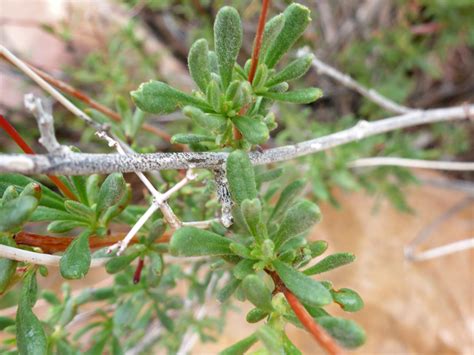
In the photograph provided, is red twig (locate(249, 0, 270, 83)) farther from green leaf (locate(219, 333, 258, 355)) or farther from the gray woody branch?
green leaf (locate(219, 333, 258, 355))

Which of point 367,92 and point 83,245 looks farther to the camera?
point 367,92

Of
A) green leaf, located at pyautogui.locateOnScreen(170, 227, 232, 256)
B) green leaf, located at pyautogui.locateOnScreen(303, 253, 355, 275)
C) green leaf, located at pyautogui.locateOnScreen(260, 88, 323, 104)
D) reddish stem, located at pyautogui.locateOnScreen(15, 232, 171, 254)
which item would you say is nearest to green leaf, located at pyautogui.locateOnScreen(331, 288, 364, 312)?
green leaf, located at pyautogui.locateOnScreen(303, 253, 355, 275)

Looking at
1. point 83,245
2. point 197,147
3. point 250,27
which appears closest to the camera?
point 83,245

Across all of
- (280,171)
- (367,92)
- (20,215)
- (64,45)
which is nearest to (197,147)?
(280,171)

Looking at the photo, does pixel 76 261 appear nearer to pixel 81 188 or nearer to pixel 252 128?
pixel 81 188

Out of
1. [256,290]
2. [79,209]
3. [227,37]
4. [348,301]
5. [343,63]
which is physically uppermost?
[227,37]

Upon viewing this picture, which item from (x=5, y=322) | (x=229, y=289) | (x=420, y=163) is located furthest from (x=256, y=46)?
(x=420, y=163)

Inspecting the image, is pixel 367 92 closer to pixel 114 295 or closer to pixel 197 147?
pixel 197 147
